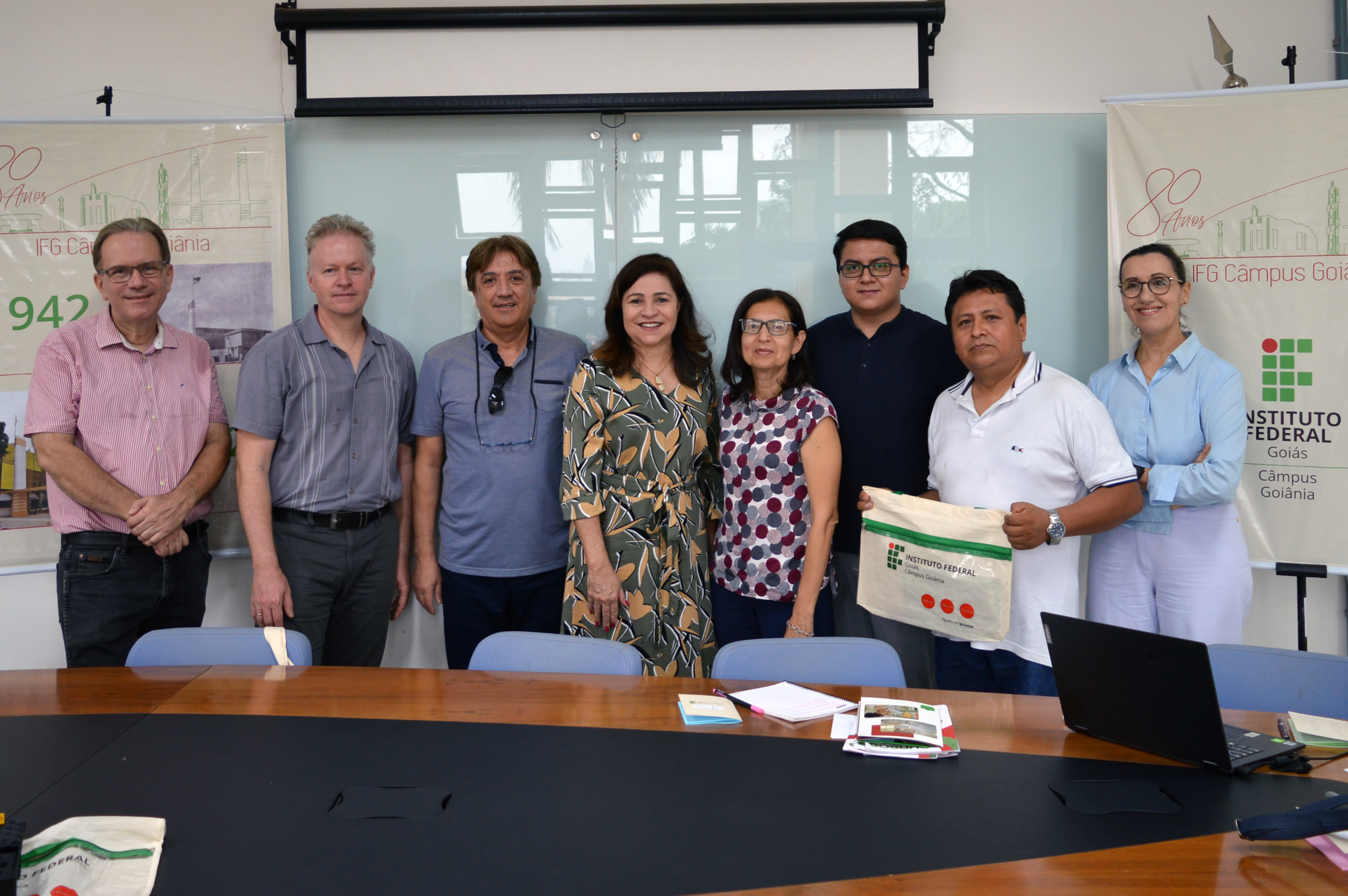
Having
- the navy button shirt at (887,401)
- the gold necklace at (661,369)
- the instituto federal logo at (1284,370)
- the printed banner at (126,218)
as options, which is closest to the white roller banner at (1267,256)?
the instituto federal logo at (1284,370)

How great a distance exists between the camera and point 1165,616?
9.54 ft

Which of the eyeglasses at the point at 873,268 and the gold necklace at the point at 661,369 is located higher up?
the eyeglasses at the point at 873,268

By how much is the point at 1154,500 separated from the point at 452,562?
7.71ft

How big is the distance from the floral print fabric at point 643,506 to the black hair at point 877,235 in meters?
0.80

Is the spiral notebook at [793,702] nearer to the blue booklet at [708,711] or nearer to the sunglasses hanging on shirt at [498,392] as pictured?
the blue booklet at [708,711]

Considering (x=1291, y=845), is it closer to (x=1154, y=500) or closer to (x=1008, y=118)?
(x=1154, y=500)

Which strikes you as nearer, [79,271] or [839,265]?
[839,265]

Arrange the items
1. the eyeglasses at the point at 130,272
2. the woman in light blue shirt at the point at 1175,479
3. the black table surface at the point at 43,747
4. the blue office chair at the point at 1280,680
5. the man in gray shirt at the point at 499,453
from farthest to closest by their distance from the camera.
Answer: the man in gray shirt at the point at 499,453
the eyeglasses at the point at 130,272
the woman in light blue shirt at the point at 1175,479
the blue office chair at the point at 1280,680
the black table surface at the point at 43,747

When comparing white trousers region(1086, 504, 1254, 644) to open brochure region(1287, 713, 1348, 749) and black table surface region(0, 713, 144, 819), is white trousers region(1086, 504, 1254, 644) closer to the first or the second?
open brochure region(1287, 713, 1348, 749)

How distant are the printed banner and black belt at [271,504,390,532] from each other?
21.1 inches

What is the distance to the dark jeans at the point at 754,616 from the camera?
291 cm

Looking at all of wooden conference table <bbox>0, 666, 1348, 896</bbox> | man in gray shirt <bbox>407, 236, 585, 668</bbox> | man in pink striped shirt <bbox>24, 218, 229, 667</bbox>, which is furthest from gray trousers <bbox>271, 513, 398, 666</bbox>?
wooden conference table <bbox>0, 666, 1348, 896</bbox>

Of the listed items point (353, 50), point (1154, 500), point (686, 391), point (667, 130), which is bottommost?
point (1154, 500)

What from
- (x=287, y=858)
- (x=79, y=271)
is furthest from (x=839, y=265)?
(x=79, y=271)
